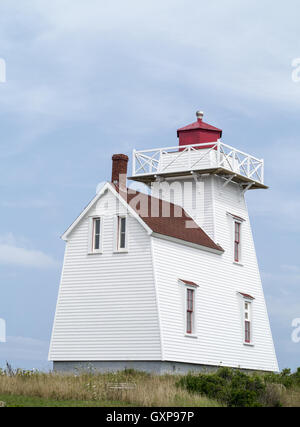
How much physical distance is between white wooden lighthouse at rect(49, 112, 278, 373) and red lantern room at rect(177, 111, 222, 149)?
0.19 ft

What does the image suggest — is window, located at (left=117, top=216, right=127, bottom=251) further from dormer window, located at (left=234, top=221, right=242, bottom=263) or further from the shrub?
dormer window, located at (left=234, top=221, right=242, bottom=263)

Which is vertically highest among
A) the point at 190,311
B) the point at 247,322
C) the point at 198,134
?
the point at 198,134

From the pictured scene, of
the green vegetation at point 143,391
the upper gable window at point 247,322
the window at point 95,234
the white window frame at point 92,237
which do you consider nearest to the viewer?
the green vegetation at point 143,391

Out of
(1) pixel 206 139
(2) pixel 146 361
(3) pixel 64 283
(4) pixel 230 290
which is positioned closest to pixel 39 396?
(2) pixel 146 361

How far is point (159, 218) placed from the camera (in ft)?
108

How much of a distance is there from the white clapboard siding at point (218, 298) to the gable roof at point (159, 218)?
459 millimetres

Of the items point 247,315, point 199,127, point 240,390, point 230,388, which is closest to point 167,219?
point 199,127

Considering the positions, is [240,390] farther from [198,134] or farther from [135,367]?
[198,134]

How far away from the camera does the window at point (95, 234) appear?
32.3m

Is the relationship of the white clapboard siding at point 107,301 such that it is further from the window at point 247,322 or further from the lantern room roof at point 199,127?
the window at point 247,322

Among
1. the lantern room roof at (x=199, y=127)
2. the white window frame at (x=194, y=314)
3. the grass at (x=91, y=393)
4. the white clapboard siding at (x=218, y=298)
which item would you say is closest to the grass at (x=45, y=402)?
the grass at (x=91, y=393)

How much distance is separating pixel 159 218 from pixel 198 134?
7.06 meters

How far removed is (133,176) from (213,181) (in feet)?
13.3
